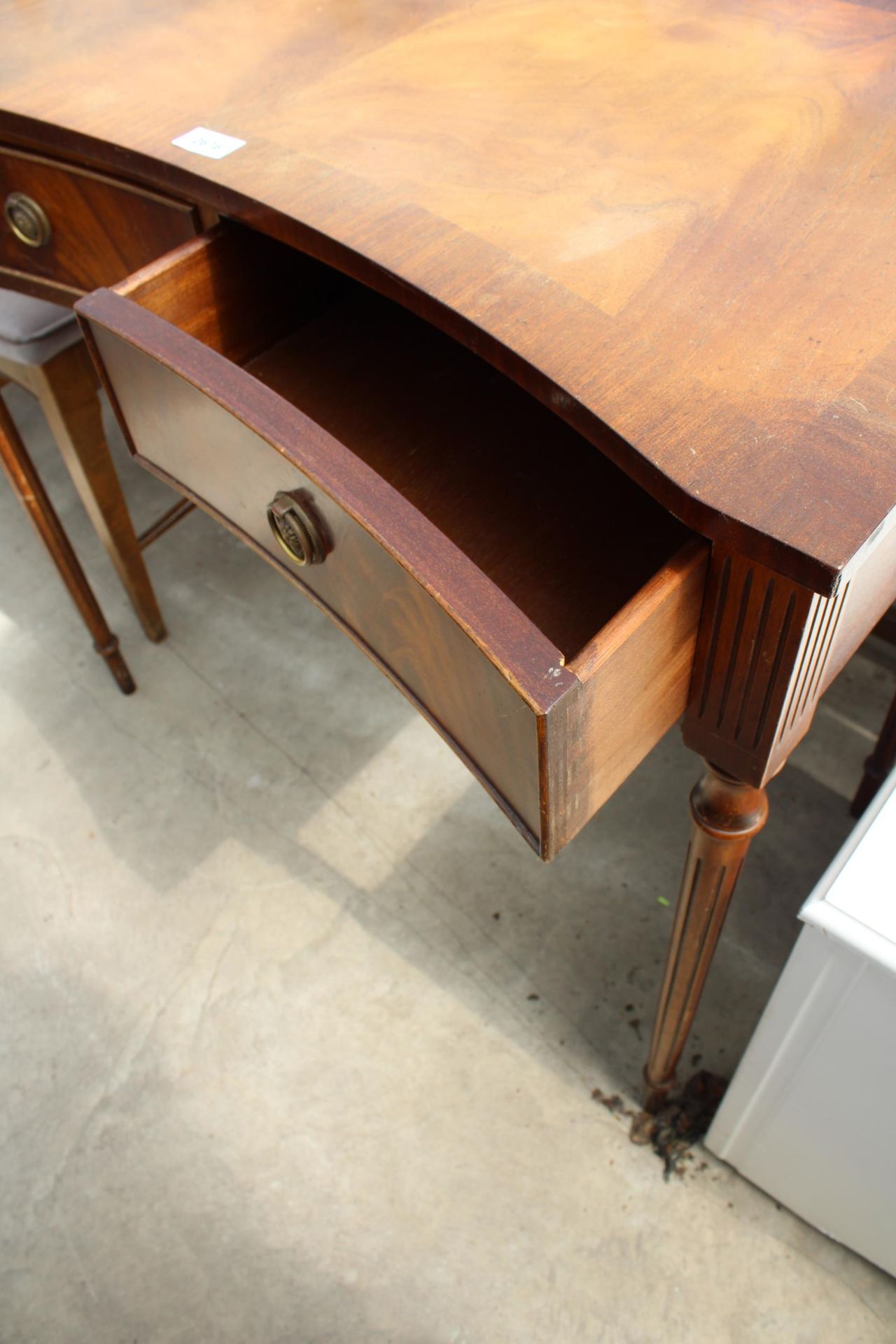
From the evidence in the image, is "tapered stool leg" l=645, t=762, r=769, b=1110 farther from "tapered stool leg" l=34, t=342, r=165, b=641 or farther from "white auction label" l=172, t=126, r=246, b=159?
"tapered stool leg" l=34, t=342, r=165, b=641

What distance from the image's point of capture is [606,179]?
1.90 ft

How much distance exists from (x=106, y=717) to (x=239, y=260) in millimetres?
645

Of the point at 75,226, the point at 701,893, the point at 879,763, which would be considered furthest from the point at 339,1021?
the point at 75,226

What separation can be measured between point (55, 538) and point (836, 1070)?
34.0 inches

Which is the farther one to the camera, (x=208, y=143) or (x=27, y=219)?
(x=27, y=219)

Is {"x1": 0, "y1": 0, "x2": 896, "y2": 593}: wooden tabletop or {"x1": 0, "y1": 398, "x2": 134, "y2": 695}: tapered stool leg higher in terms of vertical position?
{"x1": 0, "y1": 0, "x2": 896, "y2": 593}: wooden tabletop

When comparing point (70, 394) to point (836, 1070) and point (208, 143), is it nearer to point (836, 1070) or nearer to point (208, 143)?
point (208, 143)

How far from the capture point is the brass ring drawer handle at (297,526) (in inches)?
19.8

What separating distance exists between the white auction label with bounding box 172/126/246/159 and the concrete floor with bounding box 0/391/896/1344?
0.63m

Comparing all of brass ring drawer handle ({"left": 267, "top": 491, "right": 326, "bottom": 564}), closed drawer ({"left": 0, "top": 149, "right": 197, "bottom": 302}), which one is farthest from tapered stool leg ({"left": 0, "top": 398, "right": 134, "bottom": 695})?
brass ring drawer handle ({"left": 267, "top": 491, "right": 326, "bottom": 564})

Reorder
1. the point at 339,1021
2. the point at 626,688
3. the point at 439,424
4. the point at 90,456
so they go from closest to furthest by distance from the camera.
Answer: the point at 626,688, the point at 439,424, the point at 339,1021, the point at 90,456

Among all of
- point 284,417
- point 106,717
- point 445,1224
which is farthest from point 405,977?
point 284,417

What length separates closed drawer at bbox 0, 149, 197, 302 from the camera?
0.71 meters

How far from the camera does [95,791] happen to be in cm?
111
